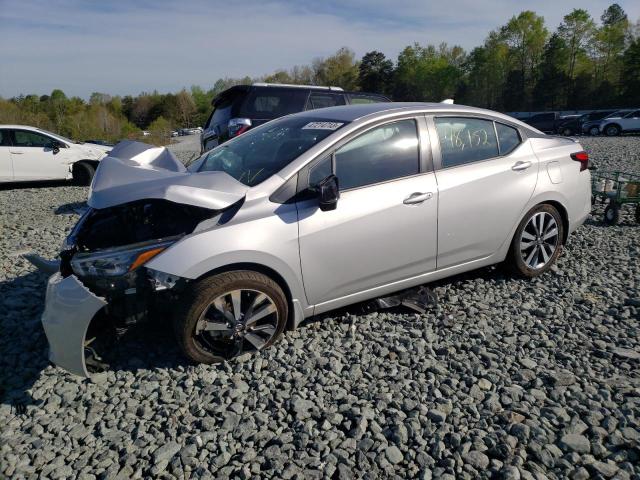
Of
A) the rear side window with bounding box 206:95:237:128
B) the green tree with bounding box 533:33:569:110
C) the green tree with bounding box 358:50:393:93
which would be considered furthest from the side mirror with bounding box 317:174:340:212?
the green tree with bounding box 358:50:393:93

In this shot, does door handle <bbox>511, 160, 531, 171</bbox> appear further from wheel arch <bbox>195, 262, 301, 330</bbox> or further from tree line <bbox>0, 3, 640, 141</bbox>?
tree line <bbox>0, 3, 640, 141</bbox>

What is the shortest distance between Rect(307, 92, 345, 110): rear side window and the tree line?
3476 cm

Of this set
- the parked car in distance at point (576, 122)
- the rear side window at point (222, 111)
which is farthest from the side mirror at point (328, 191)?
the parked car in distance at point (576, 122)

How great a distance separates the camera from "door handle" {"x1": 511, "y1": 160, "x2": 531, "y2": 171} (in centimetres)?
434

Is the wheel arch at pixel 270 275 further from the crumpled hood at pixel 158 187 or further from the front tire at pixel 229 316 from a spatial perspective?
the crumpled hood at pixel 158 187

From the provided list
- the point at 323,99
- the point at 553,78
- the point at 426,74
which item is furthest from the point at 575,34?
Answer: the point at 323,99

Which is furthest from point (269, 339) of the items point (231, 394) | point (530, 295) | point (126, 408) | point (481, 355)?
point (530, 295)

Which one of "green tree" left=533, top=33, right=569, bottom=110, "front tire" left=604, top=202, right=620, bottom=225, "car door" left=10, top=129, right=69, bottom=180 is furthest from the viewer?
"green tree" left=533, top=33, right=569, bottom=110

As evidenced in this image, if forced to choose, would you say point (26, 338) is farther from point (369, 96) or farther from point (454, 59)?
point (454, 59)

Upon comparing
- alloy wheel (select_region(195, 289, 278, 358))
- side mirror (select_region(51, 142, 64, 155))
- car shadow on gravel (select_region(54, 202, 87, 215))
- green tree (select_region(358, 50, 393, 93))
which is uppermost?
green tree (select_region(358, 50, 393, 93))

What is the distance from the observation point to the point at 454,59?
84.2 m

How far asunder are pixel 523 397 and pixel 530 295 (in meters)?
1.61

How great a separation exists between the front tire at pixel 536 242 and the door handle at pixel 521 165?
15.7 inches

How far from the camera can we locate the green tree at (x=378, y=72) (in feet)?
277
